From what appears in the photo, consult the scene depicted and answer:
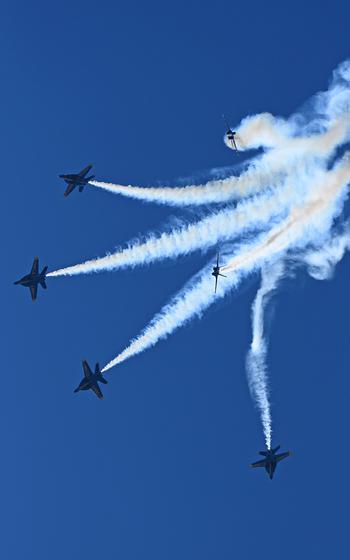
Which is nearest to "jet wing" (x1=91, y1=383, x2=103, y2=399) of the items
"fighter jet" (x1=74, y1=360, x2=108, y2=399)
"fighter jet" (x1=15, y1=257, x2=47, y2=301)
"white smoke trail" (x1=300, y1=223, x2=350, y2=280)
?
"fighter jet" (x1=74, y1=360, x2=108, y2=399)

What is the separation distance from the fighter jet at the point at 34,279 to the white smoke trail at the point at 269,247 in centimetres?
1039

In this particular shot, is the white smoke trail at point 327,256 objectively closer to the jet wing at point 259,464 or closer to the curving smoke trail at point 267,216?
the curving smoke trail at point 267,216

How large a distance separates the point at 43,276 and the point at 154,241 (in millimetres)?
12032

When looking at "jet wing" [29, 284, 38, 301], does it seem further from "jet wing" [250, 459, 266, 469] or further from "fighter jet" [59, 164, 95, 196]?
"jet wing" [250, 459, 266, 469]

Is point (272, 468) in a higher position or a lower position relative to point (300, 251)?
lower

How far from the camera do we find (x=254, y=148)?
168ft

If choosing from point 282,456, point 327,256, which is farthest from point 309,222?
point 282,456

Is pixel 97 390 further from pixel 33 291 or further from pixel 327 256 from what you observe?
pixel 327 256

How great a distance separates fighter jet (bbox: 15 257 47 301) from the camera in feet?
206

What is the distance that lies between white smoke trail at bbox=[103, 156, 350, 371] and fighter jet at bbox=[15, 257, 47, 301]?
409 inches

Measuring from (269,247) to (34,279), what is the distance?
1968 centimetres

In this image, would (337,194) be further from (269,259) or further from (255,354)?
(255,354)

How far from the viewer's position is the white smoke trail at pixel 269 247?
48125mm

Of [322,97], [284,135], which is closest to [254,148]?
[284,135]
